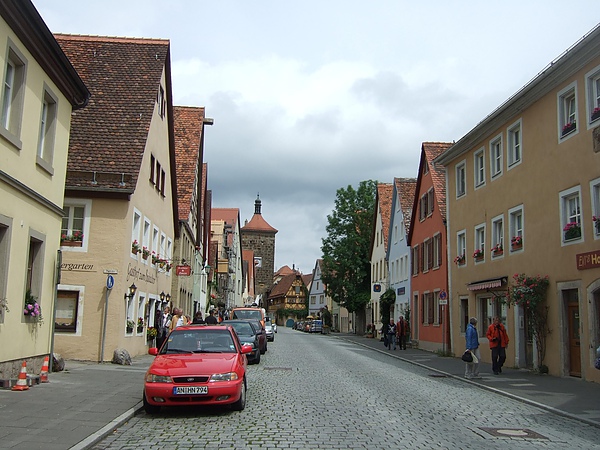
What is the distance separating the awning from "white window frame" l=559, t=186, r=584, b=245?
173 inches

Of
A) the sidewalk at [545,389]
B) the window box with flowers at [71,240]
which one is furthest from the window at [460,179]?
the window box with flowers at [71,240]

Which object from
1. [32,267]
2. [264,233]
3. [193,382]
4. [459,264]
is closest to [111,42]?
[32,267]

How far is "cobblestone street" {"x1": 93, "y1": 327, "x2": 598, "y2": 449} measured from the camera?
28.6 feet

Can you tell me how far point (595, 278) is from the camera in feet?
56.9

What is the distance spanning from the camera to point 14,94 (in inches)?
522

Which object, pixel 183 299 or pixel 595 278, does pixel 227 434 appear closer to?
pixel 595 278

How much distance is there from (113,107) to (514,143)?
46.0ft

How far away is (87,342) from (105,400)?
28.8 ft

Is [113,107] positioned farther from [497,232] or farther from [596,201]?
[596,201]

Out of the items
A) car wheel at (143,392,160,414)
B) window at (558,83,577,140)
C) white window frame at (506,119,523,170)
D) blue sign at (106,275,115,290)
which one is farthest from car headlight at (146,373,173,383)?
white window frame at (506,119,523,170)

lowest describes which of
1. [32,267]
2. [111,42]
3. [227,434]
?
[227,434]

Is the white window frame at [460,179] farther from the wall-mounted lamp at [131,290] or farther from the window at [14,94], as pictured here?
the window at [14,94]

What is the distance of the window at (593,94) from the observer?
691 inches

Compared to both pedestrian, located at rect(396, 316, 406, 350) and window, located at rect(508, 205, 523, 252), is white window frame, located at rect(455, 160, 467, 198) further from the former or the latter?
pedestrian, located at rect(396, 316, 406, 350)
